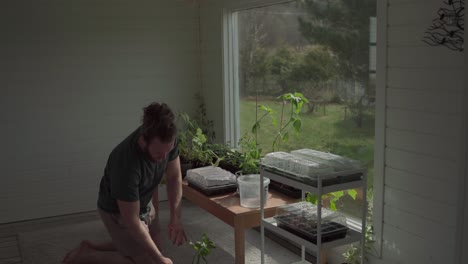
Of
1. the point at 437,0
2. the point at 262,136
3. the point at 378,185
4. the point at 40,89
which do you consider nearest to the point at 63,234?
the point at 40,89

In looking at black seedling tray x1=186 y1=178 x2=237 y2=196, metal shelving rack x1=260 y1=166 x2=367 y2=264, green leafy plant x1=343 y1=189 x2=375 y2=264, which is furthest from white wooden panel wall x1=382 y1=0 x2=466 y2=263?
black seedling tray x1=186 y1=178 x2=237 y2=196

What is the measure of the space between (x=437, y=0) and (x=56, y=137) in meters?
3.79

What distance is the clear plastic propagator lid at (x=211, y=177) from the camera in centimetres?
375

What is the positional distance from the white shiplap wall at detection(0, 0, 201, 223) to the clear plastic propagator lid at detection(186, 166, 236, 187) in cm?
168

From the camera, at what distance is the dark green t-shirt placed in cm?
268

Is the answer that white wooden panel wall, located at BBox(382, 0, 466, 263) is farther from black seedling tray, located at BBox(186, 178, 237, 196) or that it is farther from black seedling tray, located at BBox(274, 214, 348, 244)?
black seedling tray, located at BBox(186, 178, 237, 196)

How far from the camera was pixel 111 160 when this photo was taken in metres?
2.80

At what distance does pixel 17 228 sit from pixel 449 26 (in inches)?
161

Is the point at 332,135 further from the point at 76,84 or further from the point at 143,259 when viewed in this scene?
the point at 76,84

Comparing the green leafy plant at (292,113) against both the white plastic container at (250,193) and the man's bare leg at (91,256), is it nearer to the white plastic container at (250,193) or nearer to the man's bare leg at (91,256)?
the white plastic container at (250,193)

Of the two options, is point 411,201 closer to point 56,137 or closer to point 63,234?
point 63,234

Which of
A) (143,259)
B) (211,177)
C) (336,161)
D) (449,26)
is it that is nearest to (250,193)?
(211,177)

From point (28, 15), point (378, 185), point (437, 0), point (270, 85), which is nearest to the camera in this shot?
point (437, 0)

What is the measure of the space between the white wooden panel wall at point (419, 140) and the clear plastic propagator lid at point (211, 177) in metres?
1.17
